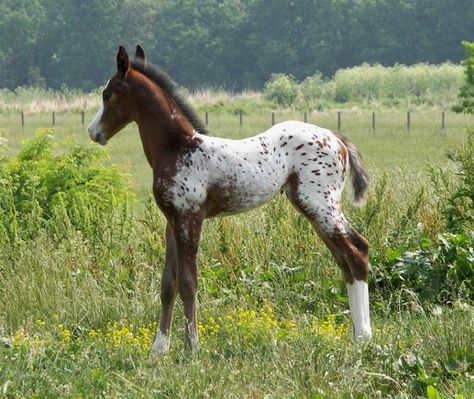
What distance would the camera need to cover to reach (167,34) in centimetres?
8675

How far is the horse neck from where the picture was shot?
733 cm

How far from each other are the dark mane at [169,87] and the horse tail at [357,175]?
1.09m

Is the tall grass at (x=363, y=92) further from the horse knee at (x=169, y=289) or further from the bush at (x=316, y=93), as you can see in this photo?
the horse knee at (x=169, y=289)

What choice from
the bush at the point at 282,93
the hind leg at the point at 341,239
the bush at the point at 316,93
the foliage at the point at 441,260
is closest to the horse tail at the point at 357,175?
the hind leg at the point at 341,239

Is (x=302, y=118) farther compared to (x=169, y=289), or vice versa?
(x=302, y=118)

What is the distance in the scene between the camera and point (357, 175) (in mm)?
7867

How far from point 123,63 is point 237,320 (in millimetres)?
2111

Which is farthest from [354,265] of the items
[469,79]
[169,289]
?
[469,79]

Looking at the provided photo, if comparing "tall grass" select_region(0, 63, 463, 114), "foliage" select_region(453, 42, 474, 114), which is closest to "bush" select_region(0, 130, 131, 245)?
"foliage" select_region(453, 42, 474, 114)

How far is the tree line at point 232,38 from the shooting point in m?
80.0

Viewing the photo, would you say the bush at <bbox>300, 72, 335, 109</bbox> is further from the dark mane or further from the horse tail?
the dark mane

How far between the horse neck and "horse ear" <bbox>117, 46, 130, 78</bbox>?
0.12 meters

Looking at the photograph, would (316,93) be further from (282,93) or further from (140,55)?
(140,55)

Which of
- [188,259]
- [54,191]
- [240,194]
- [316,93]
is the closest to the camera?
[188,259]
